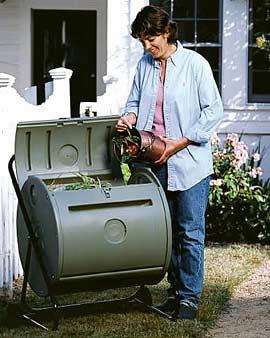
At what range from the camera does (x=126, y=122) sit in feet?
19.2

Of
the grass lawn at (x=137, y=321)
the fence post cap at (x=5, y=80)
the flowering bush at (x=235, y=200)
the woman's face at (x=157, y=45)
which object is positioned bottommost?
the grass lawn at (x=137, y=321)

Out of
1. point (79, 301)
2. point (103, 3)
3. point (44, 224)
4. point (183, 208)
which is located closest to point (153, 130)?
point (183, 208)

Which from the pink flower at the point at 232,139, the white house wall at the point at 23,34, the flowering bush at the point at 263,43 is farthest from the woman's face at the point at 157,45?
the white house wall at the point at 23,34

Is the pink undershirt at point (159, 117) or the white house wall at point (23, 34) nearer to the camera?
the pink undershirt at point (159, 117)

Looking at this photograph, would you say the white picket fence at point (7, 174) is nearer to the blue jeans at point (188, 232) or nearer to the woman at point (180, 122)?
the woman at point (180, 122)

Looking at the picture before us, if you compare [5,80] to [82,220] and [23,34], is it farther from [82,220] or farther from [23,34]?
[23,34]

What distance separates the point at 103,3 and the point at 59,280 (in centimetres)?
609

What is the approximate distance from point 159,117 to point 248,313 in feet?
4.77

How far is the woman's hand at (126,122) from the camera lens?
5.84 meters

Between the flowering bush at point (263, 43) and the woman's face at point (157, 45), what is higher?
the flowering bush at point (263, 43)

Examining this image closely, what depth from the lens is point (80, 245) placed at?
5.39 m

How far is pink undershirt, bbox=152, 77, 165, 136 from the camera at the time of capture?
19.4ft

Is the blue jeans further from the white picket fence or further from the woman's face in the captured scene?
the white picket fence

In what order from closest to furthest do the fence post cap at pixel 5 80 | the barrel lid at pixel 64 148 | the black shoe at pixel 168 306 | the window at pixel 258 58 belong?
1. the barrel lid at pixel 64 148
2. the black shoe at pixel 168 306
3. the fence post cap at pixel 5 80
4. the window at pixel 258 58
